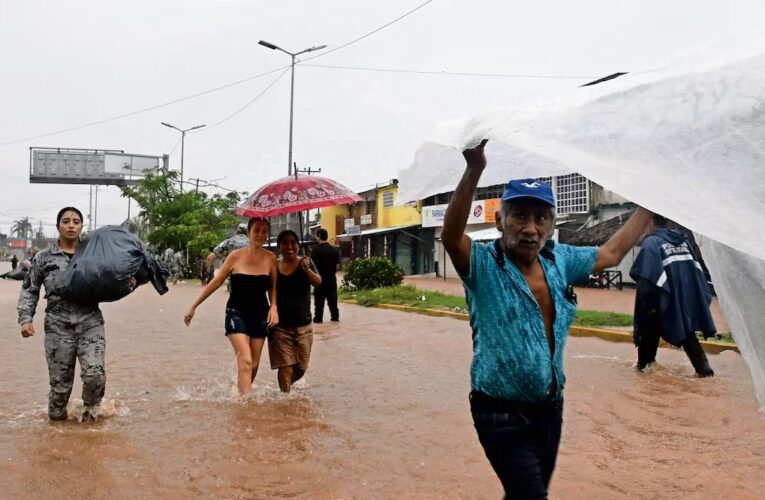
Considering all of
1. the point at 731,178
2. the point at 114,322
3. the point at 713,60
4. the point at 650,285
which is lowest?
the point at 114,322

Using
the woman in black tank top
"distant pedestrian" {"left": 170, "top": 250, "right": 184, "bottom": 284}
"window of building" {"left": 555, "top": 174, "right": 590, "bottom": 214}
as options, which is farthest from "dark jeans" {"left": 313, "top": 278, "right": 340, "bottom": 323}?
"distant pedestrian" {"left": 170, "top": 250, "right": 184, "bottom": 284}

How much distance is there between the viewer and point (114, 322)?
12.9 m

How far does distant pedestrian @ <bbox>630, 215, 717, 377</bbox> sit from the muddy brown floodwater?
1.57 ft

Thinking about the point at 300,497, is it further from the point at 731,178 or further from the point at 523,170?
the point at 731,178

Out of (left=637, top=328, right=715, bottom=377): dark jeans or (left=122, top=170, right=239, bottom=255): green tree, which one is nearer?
(left=637, top=328, right=715, bottom=377): dark jeans

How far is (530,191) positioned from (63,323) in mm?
4005

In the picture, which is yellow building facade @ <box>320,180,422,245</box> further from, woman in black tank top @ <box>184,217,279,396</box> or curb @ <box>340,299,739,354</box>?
woman in black tank top @ <box>184,217,279,396</box>

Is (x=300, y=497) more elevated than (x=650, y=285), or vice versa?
(x=650, y=285)

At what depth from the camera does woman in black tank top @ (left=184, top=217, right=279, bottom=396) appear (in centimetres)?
563

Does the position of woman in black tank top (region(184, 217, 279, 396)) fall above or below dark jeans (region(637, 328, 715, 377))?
above

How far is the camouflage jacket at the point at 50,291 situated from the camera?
195 inches

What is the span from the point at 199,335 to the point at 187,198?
2666cm

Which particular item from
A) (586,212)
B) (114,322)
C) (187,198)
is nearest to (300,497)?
(114,322)

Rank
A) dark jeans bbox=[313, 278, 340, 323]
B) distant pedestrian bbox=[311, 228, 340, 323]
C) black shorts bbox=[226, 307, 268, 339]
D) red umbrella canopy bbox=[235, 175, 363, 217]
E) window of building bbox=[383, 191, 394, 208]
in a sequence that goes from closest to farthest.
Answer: black shorts bbox=[226, 307, 268, 339] < red umbrella canopy bbox=[235, 175, 363, 217] < distant pedestrian bbox=[311, 228, 340, 323] < dark jeans bbox=[313, 278, 340, 323] < window of building bbox=[383, 191, 394, 208]
